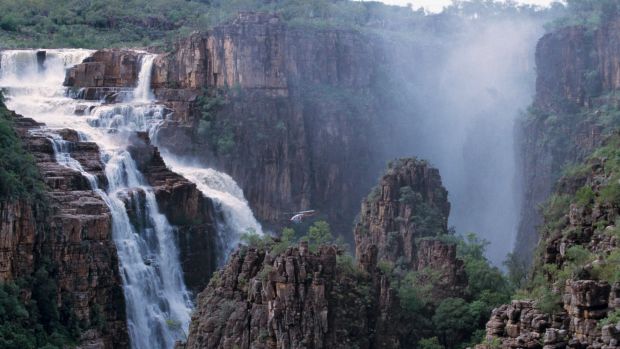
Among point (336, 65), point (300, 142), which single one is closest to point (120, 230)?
point (300, 142)

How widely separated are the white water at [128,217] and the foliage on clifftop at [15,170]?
3.58 m

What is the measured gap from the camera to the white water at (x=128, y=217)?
73875 millimetres

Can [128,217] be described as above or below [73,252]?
above

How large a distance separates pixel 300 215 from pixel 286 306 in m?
45.7

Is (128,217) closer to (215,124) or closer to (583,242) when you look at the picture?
(215,124)

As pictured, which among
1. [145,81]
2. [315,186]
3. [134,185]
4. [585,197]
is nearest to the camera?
[585,197]

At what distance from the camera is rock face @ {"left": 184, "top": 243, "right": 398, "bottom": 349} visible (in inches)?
2124

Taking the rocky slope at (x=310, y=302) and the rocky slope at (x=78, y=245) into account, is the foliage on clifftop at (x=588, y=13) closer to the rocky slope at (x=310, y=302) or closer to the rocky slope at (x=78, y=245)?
the rocky slope at (x=78, y=245)

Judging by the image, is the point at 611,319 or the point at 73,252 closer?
the point at 611,319

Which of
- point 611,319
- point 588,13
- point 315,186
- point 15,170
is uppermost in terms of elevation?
point 588,13

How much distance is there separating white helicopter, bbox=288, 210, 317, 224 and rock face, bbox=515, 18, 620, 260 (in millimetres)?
14263

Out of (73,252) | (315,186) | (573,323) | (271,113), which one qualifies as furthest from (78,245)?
(573,323)

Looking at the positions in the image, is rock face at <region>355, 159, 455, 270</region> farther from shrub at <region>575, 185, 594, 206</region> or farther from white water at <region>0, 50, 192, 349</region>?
shrub at <region>575, 185, 594, 206</region>

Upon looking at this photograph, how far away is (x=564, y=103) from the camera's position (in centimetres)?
10556
